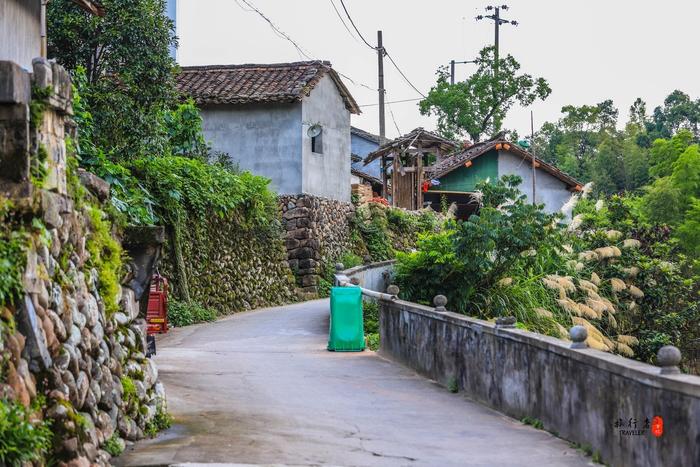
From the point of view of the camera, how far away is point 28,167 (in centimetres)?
778

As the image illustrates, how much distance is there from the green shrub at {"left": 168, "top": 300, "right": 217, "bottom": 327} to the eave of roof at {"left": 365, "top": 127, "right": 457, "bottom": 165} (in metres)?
20.6

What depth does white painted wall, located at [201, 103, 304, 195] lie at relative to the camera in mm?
34156

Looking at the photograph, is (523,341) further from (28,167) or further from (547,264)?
(547,264)

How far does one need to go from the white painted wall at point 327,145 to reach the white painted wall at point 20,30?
17.3 meters

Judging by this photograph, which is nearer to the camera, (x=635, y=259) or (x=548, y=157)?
(x=635, y=259)

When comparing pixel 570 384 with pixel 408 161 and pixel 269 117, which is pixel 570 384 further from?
pixel 408 161

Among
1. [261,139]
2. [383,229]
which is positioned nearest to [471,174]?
[383,229]

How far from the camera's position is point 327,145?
3662 centimetres

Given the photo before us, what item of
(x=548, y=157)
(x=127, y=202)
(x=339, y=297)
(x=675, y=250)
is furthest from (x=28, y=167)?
(x=548, y=157)

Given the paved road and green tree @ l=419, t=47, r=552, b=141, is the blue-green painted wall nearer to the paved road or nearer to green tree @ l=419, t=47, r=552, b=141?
green tree @ l=419, t=47, r=552, b=141

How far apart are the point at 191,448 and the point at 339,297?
1012cm

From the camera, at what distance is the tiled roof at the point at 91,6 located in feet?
64.6

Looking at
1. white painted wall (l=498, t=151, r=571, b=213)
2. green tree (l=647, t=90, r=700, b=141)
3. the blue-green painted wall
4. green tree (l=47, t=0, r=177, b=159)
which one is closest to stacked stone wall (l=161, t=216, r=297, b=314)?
green tree (l=47, t=0, r=177, b=159)

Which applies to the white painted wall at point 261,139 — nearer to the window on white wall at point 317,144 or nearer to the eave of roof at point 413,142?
the window on white wall at point 317,144
